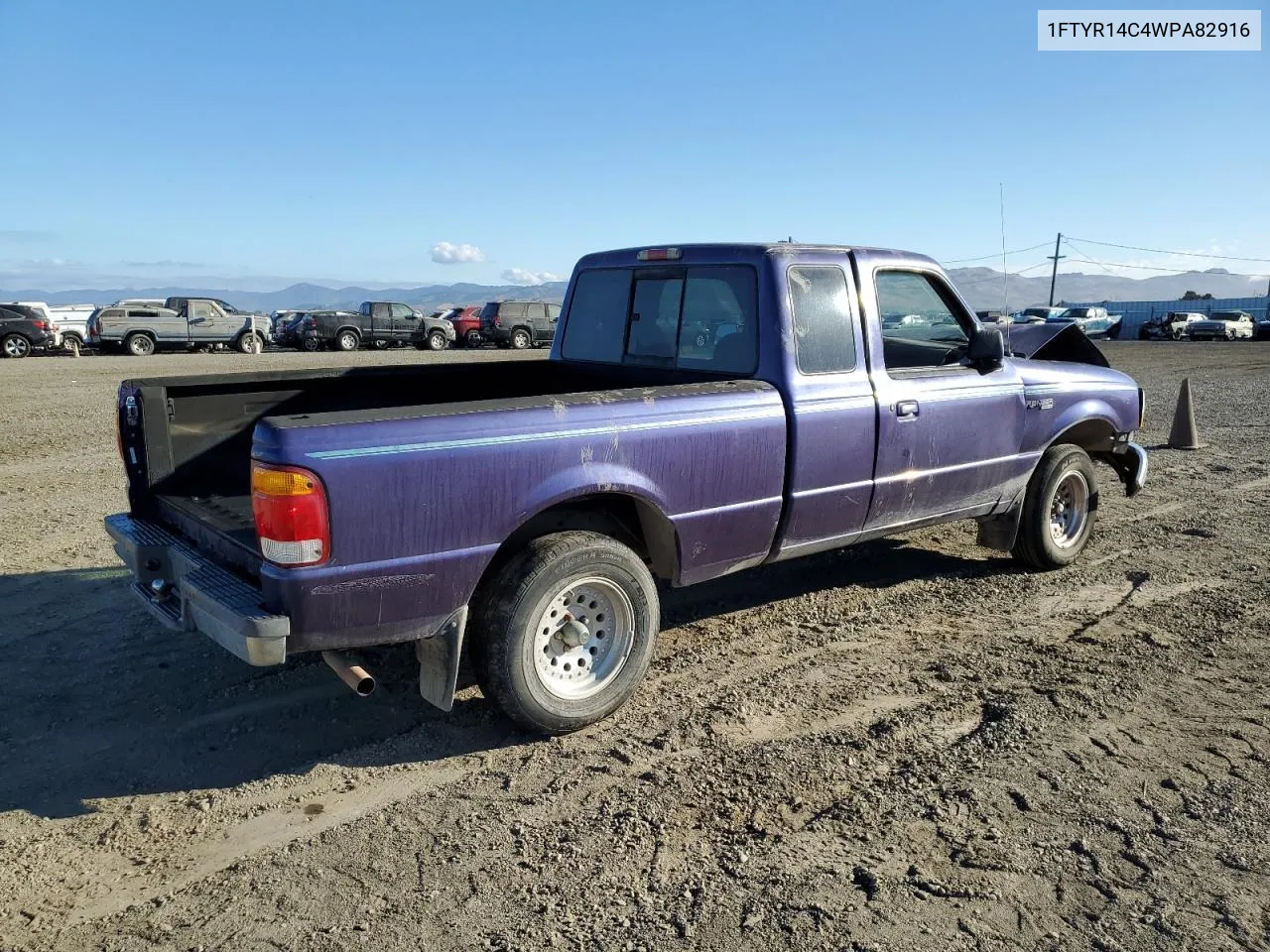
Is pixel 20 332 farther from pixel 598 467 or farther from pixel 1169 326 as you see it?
pixel 1169 326

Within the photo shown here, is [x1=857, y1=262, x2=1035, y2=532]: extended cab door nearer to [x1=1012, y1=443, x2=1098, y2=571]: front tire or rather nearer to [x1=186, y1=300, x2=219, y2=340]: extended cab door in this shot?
[x1=1012, y1=443, x2=1098, y2=571]: front tire

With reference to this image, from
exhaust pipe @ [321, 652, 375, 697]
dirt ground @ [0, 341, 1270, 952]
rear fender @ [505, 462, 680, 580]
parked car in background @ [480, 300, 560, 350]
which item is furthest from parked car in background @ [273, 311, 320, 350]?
exhaust pipe @ [321, 652, 375, 697]

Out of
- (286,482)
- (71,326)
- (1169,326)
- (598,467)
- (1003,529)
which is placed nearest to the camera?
(286,482)

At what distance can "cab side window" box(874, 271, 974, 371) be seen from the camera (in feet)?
17.5

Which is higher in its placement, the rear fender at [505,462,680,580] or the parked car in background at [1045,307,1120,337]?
the parked car in background at [1045,307,1120,337]

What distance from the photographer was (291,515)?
3174 mm

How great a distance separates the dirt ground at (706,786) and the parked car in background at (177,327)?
2652 cm

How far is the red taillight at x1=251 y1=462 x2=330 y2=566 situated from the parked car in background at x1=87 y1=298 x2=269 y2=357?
29591 millimetres

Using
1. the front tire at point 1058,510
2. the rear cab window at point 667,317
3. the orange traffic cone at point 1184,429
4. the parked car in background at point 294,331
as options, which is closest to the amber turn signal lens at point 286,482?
the rear cab window at point 667,317

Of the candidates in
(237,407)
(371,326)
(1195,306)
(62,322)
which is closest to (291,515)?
(237,407)

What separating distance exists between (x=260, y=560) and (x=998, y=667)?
11.1ft

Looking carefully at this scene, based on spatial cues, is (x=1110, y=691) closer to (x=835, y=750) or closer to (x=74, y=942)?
(x=835, y=750)

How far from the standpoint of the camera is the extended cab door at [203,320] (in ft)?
99.5

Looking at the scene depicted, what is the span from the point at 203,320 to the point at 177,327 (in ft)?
2.74
